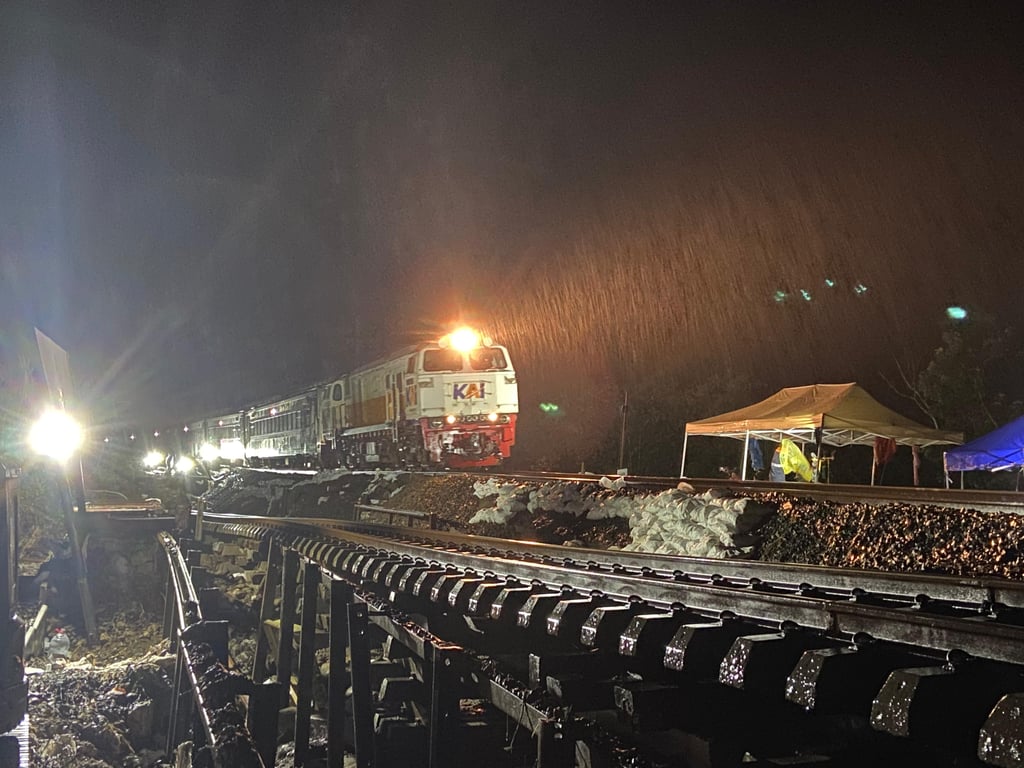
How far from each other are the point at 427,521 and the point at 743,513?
6.34m

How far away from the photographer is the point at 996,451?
406 inches

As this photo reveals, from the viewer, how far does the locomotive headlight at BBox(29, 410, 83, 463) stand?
15883 mm

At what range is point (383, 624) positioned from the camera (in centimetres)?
698

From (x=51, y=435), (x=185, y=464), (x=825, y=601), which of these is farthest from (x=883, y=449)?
(x=185, y=464)

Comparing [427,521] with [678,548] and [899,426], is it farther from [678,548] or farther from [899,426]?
[899,426]

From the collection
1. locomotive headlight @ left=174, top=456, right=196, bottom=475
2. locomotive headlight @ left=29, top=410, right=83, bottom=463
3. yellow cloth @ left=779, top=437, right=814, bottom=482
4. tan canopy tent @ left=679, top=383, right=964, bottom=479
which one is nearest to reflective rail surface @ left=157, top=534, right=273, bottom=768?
locomotive headlight @ left=29, top=410, right=83, bottom=463

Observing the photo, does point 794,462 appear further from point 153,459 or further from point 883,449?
point 153,459

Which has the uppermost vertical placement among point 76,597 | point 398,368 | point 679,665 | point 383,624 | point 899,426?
point 398,368

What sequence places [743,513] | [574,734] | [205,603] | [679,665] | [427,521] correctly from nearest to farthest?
[679,665]
[574,734]
[743,513]
[205,603]
[427,521]

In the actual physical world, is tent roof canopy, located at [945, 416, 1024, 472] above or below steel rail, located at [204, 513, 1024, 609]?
above

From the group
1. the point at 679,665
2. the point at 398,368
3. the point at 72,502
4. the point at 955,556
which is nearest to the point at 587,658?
the point at 679,665

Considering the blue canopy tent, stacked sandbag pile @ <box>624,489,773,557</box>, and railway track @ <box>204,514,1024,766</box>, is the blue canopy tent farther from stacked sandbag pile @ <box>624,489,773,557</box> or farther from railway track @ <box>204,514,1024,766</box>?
railway track @ <box>204,514,1024,766</box>

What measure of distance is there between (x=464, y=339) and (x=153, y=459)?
39709 mm

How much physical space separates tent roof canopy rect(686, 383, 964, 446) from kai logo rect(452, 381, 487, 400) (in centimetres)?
502
